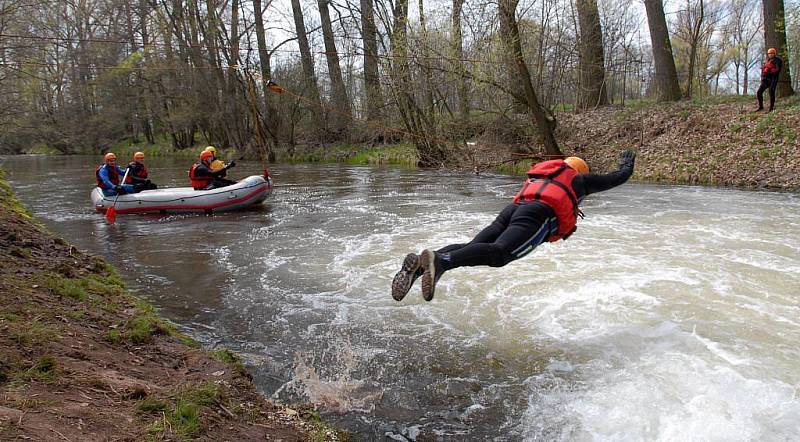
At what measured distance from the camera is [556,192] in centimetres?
470

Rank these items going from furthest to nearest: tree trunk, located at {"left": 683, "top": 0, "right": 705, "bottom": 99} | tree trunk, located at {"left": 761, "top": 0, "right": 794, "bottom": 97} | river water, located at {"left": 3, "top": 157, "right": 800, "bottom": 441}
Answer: tree trunk, located at {"left": 683, "top": 0, "right": 705, "bottom": 99}
tree trunk, located at {"left": 761, "top": 0, "right": 794, "bottom": 97}
river water, located at {"left": 3, "top": 157, "right": 800, "bottom": 441}

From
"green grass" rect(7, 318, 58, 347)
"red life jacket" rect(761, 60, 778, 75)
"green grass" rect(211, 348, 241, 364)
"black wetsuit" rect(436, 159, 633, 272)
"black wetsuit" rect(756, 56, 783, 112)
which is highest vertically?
"red life jacket" rect(761, 60, 778, 75)

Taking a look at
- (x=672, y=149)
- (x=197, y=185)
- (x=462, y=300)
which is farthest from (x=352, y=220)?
(x=672, y=149)

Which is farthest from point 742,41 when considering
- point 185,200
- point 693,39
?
point 185,200

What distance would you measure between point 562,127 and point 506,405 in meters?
17.0

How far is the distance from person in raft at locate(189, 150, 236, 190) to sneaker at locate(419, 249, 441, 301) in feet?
32.1

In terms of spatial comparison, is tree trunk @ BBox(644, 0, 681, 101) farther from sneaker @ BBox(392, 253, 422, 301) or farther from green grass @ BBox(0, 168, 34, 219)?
green grass @ BBox(0, 168, 34, 219)

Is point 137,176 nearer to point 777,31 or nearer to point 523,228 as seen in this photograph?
point 523,228

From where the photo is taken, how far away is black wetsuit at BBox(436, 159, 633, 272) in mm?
4234

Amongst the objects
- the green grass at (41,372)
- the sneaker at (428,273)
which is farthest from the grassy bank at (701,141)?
the green grass at (41,372)

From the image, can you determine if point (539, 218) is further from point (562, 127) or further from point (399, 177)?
point (562, 127)

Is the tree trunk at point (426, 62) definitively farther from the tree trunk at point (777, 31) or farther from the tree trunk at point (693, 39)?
the tree trunk at point (777, 31)

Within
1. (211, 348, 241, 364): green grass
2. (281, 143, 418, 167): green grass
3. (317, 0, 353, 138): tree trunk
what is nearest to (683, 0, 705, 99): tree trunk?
(281, 143, 418, 167): green grass

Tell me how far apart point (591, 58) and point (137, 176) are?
46.3 ft
